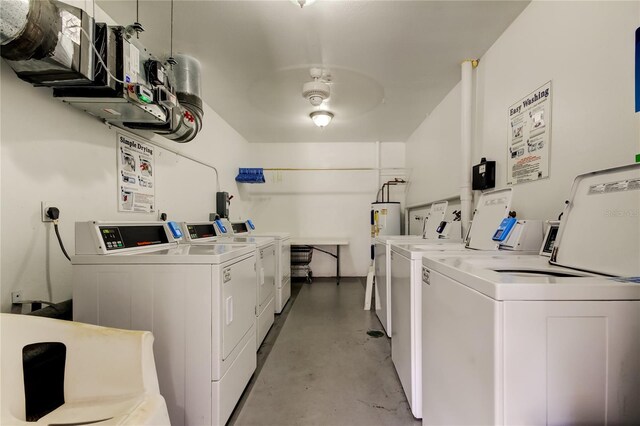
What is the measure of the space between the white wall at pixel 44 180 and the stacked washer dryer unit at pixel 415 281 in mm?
1900

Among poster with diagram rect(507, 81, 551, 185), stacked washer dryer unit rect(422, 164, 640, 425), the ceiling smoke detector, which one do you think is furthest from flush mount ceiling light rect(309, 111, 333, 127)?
stacked washer dryer unit rect(422, 164, 640, 425)

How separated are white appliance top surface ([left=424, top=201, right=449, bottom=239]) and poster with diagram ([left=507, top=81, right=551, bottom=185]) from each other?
987 millimetres

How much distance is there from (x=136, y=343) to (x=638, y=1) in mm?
2300

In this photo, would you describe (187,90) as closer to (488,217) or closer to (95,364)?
(95,364)

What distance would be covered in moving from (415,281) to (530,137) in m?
1.18

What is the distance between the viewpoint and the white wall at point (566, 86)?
1.11m

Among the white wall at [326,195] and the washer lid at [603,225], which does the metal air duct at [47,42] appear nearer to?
the washer lid at [603,225]

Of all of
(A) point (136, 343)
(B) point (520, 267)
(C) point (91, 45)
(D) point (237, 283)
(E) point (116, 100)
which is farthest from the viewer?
(D) point (237, 283)

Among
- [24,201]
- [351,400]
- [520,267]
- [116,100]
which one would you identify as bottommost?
[351,400]

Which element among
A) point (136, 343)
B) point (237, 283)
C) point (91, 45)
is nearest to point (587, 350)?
point (136, 343)

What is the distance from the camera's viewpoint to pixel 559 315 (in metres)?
0.64

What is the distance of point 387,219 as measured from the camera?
161 inches

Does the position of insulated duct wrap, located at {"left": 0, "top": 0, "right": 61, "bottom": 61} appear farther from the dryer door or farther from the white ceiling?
the dryer door

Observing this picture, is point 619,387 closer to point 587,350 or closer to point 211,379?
point 587,350
